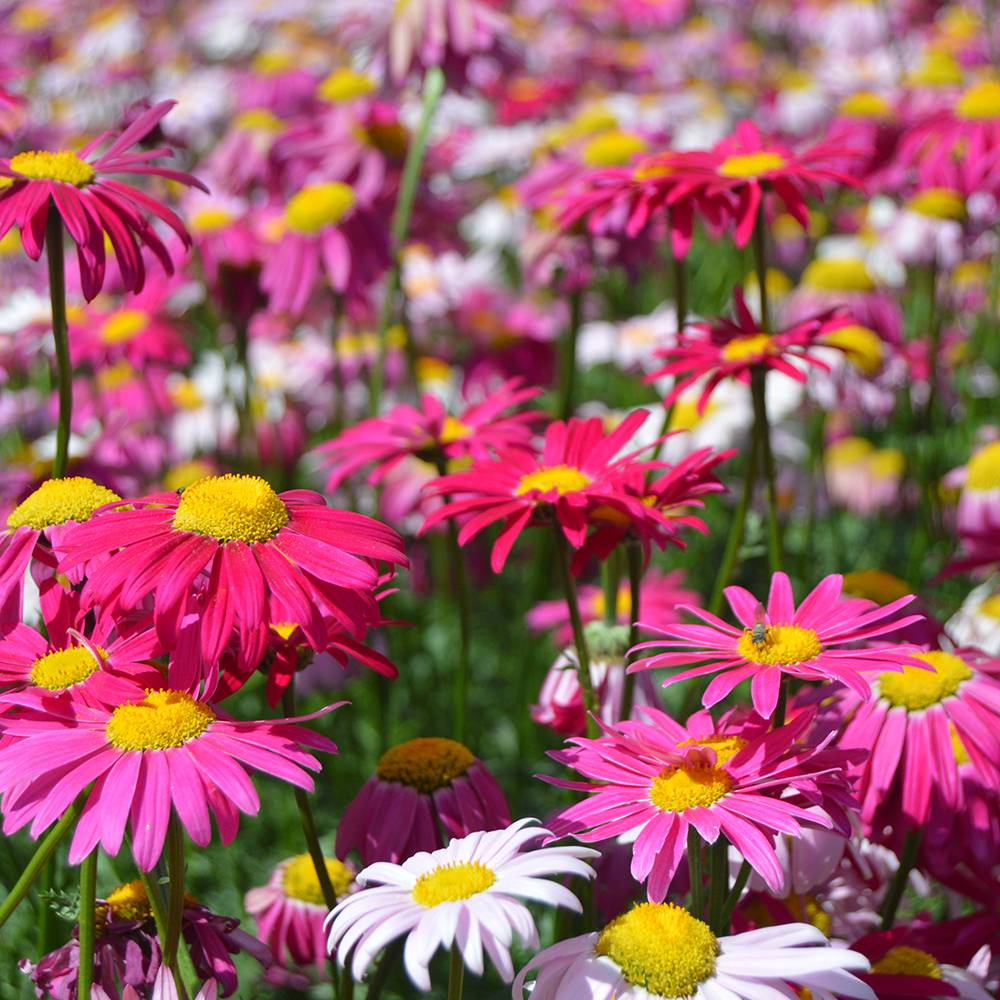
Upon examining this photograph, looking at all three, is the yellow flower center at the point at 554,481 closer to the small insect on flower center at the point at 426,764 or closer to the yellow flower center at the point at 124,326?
the small insect on flower center at the point at 426,764

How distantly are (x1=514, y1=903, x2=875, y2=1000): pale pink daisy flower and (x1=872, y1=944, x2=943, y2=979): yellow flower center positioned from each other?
26 centimetres

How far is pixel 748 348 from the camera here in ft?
4.90

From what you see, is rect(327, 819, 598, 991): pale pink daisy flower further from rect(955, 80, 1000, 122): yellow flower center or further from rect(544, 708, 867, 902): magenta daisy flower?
rect(955, 80, 1000, 122): yellow flower center

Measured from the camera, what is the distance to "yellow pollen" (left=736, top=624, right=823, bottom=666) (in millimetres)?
964

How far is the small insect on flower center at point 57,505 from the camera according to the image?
106 cm

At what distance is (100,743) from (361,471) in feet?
6.10

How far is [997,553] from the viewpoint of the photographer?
157 centimetres

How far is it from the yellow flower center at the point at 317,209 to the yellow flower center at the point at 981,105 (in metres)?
1.40

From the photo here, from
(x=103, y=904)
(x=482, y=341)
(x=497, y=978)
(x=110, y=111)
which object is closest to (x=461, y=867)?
(x=103, y=904)

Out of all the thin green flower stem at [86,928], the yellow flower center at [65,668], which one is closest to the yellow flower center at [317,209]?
the yellow flower center at [65,668]

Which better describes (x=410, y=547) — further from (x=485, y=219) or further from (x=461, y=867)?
(x=485, y=219)

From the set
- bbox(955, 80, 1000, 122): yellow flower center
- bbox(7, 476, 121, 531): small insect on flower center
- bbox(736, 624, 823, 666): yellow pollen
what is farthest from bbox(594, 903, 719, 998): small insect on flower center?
bbox(955, 80, 1000, 122): yellow flower center

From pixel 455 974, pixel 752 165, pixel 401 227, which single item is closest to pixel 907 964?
pixel 455 974

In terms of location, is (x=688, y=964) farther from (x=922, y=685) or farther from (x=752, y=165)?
(x=752, y=165)
